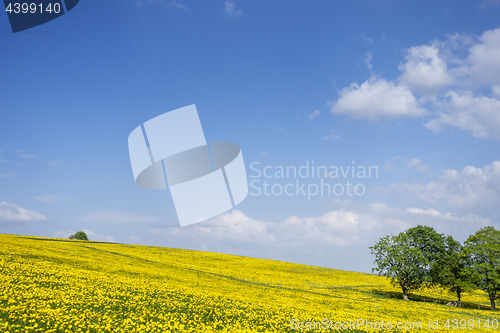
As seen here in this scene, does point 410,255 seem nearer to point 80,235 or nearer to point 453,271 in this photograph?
point 453,271

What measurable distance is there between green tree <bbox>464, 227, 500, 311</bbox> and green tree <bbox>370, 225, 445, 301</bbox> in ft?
18.3

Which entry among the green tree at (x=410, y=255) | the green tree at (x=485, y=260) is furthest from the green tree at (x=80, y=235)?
the green tree at (x=485, y=260)

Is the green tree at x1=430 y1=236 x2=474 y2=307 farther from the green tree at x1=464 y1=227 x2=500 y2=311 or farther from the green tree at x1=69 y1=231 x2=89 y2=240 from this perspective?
the green tree at x1=69 y1=231 x2=89 y2=240

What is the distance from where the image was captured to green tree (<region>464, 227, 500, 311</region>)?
54.5 metres

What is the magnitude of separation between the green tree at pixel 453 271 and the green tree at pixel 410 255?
1.33m

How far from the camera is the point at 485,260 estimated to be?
187 ft

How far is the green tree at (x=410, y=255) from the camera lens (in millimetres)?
60250

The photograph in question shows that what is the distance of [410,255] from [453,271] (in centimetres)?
858

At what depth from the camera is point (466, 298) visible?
244 ft

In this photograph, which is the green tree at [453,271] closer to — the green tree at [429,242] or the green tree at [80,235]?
the green tree at [429,242]

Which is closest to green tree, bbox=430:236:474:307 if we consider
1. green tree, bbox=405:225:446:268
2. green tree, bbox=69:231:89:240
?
green tree, bbox=405:225:446:268

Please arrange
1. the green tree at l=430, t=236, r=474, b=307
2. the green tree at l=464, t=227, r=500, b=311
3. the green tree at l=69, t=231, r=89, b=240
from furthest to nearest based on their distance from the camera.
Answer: the green tree at l=69, t=231, r=89, b=240
the green tree at l=430, t=236, r=474, b=307
the green tree at l=464, t=227, r=500, b=311

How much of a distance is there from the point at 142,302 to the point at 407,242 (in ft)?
192

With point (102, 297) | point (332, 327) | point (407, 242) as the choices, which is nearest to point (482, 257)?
point (407, 242)
